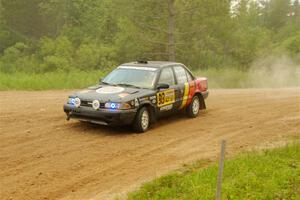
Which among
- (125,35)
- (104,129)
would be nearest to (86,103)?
(104,129)

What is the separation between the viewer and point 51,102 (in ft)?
45.7

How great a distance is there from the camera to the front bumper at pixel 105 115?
32.2ft

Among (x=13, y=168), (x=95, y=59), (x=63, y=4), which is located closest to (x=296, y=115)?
(x=13, y=168)

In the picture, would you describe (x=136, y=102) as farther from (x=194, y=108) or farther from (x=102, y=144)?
(x=194, y=108)

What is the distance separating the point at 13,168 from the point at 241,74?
864 inches

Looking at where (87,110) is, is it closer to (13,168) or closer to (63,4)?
(13,168)

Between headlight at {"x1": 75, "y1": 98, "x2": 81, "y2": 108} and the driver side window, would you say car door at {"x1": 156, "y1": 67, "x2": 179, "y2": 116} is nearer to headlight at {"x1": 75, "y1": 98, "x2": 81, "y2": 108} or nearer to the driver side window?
the driver side window

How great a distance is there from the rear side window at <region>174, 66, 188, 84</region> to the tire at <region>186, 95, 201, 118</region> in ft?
2.22

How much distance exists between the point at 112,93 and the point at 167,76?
192cm

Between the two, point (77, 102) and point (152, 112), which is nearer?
point (77, 102)

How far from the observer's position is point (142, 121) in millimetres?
10344

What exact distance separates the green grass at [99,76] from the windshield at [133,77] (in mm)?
7165

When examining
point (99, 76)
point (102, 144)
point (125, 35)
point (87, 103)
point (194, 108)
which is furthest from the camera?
point (125, 35)

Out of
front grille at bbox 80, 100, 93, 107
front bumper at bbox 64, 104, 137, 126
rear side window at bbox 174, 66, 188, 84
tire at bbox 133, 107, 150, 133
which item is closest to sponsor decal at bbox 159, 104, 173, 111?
tire at bbox 133, 107, 150, 133
